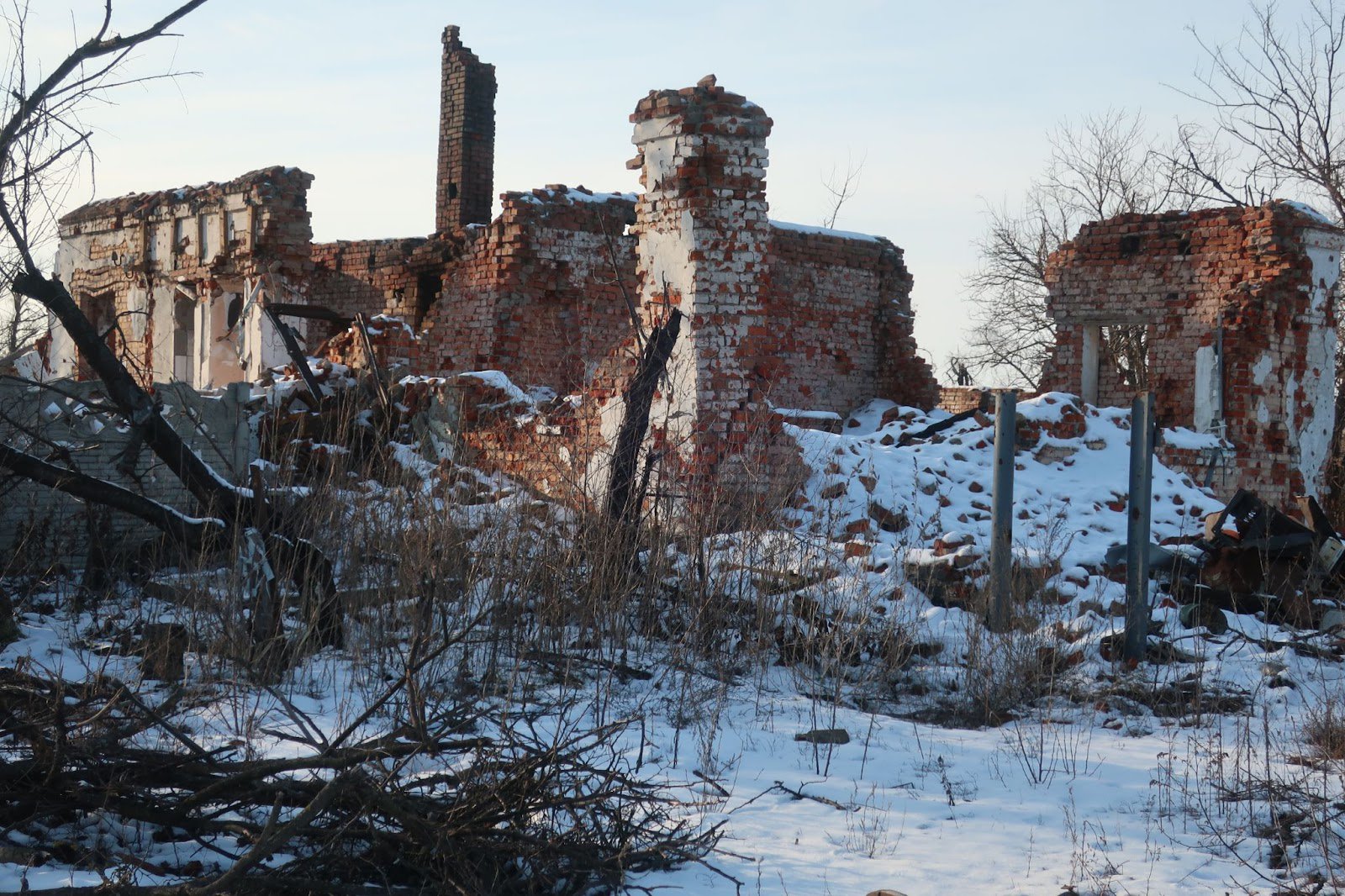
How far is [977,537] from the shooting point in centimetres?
802

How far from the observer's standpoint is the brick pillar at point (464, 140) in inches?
676

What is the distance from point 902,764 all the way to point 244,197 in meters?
12.6

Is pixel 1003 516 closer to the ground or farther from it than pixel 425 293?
closer to the ground

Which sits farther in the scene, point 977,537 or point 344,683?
point 977,537

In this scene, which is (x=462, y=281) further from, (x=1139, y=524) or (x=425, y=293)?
(x=1139, y=524)

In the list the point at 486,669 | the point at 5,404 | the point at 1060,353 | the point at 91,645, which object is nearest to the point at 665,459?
the point at 486,669

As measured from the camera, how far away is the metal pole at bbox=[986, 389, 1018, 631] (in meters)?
6.12

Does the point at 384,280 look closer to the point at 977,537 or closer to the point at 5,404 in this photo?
the point at 5,404

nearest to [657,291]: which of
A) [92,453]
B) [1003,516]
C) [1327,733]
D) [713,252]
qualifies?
[713,252]

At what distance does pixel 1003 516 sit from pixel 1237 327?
23.3 feet

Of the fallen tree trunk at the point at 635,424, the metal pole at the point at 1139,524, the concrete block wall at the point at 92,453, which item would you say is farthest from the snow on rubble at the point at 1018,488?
the concrete block wall at the point at 92,453

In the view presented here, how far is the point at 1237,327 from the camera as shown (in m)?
11.9

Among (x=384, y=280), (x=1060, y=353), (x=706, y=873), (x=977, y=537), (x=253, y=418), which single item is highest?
(x=384, y=280)

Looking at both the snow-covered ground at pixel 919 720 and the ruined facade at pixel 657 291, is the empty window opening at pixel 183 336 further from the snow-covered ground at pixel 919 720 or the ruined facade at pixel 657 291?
the snow-covered ground at pixel 919 720
